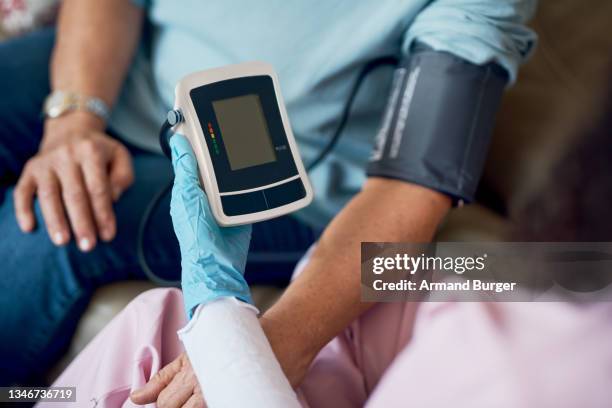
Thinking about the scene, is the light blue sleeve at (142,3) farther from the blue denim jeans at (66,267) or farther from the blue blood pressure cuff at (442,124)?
the blue blood pressure cuff at (442,124)

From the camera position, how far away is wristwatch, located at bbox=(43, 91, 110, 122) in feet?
2.40

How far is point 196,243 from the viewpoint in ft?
1.43

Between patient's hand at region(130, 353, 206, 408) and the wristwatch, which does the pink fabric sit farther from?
the wristwatch

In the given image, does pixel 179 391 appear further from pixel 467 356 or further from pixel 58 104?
pixel 58 104

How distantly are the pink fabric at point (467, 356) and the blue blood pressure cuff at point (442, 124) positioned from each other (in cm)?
17

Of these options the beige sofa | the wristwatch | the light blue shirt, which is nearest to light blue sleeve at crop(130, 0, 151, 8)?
the light blue shirt

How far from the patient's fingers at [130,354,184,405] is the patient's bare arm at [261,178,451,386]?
0.08m

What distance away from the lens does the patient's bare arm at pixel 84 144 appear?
651 millimetres

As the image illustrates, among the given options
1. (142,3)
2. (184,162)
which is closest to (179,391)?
(184,162)

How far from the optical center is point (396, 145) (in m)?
0.63

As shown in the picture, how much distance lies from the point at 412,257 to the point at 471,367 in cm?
22

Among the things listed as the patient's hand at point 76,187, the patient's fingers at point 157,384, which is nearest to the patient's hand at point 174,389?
the patient's fingers at point 157,384

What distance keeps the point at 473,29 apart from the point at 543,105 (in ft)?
0.92

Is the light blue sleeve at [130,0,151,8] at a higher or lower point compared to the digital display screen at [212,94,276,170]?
higher
